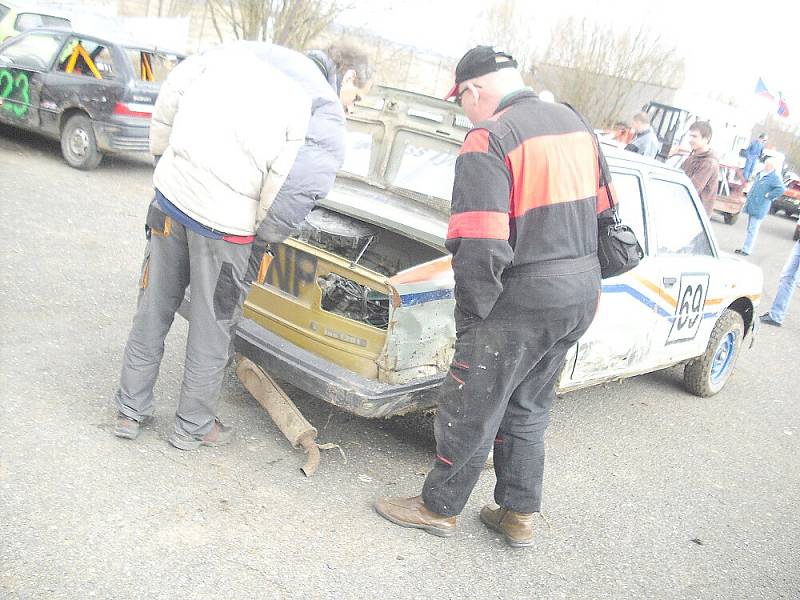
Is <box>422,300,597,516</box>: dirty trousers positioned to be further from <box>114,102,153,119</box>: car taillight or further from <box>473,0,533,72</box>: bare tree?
<box>473,0,533,72</box>: bare tree

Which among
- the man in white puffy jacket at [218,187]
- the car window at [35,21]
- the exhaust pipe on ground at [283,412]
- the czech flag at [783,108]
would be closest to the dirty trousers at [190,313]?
the man in white puffy jacket at [218,187]

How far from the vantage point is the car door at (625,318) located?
427 cm

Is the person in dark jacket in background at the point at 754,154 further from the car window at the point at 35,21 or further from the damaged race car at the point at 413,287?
the car window at the point at 35,21

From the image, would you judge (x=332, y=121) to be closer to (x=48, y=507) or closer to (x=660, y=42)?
(x=48, y=507)

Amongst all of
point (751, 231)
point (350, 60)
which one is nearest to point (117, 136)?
point (350, 60)

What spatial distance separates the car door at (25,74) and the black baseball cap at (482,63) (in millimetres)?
7802

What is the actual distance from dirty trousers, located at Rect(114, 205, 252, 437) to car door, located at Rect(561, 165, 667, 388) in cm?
188

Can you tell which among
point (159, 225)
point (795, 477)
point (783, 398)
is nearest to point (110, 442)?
point (159, 225)

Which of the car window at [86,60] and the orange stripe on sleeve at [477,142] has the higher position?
the orange stripe on sleeve at [477,142]

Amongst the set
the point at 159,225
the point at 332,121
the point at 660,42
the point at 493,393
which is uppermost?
the point at 660,42

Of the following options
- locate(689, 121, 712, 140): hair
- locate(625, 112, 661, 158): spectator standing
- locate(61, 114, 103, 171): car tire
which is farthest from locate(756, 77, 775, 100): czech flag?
locate(61, 114, 103, 171): car tire

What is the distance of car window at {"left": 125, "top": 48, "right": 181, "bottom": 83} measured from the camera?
9.53 meters

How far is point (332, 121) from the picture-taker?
10.7ft

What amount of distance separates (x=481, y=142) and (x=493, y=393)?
0.98 meters
